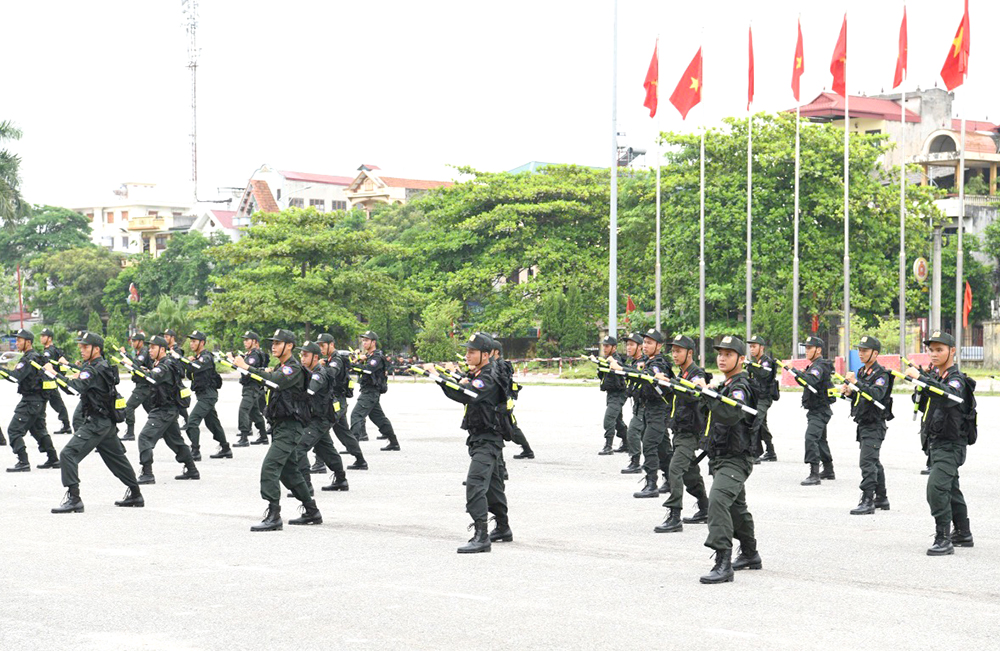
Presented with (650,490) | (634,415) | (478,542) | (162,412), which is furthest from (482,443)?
(162,412)

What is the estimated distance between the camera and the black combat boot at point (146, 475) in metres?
15.3

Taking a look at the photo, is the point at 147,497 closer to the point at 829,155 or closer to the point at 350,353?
the point at 350,353

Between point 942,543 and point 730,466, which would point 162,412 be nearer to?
point 730,466

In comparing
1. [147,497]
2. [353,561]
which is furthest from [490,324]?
[353,561]

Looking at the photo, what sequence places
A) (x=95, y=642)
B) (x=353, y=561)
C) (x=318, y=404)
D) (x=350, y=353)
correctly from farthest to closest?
(x=350, y=353) → (x=318, y=404) → (x=353, y=561) → (x=95, y=642)

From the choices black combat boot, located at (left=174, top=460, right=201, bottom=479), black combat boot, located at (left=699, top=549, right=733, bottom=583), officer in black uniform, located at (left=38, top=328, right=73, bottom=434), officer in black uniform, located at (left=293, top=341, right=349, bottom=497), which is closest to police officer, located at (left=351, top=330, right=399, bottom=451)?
black combat boot, located at (left=174, top=460, right=201, bottom=479)

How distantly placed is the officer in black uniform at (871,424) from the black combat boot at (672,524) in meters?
2.10

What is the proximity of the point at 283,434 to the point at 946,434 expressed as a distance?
18.3ft

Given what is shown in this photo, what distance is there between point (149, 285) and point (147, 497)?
224 ft

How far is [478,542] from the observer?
10.2 metres

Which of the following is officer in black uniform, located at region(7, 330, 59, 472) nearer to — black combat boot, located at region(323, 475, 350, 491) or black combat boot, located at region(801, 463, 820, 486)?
black combat boot, located at region(323, 475, 350, 491)

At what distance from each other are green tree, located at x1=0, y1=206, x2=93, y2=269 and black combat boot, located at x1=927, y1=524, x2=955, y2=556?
93.3 metres

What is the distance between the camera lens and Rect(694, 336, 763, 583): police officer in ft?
29.1

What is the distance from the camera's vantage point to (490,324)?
180 ft
